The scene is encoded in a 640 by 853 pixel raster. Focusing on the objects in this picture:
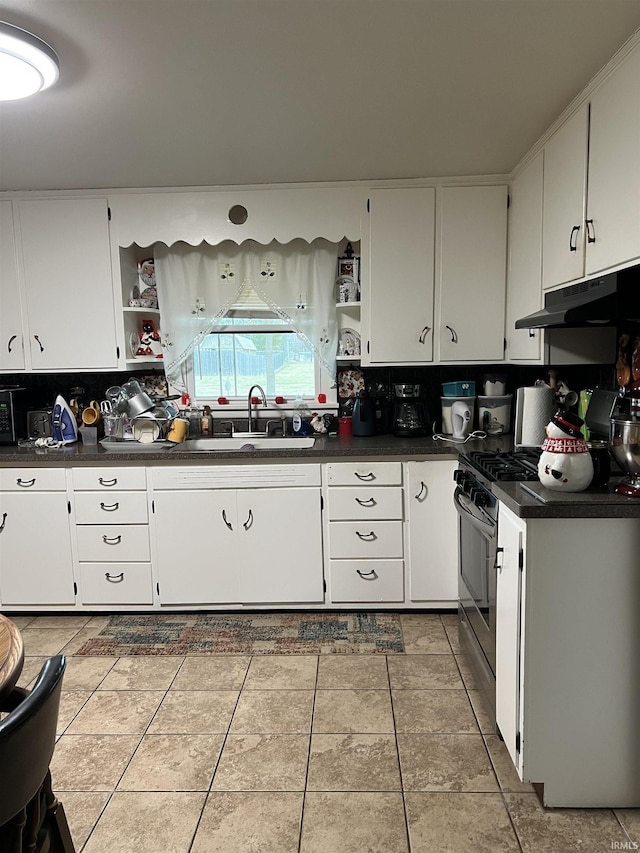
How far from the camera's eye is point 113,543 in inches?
121

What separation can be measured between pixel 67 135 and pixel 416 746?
279 centimetres

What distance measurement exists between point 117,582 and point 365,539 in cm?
136

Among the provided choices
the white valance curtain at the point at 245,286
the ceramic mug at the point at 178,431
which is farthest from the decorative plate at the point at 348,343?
→ the ceramic mug at the point at 178,431

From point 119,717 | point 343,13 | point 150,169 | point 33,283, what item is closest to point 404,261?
point 150,169

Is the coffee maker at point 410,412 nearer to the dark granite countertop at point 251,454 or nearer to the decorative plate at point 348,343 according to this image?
the dark granite countertop at point 251,454

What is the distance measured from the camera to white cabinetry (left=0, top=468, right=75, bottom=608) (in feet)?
9.99

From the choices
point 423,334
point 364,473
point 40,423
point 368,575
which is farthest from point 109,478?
point 423,334

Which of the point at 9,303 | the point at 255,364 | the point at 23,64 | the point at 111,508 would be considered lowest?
the point at 111,508

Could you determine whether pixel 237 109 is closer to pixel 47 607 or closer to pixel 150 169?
pixel 150 169

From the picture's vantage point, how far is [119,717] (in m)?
2.26

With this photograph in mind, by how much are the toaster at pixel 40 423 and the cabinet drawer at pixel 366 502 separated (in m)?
1.73

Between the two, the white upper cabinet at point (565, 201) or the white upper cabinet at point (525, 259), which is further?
the white upper cabinet at point (525, 259)

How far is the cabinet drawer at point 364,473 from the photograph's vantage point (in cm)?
296

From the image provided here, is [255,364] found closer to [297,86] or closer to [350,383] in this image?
[350,383]
